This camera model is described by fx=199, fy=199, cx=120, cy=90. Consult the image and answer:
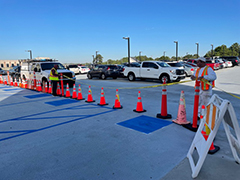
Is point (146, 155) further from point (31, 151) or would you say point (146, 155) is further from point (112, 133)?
point (31, 151)

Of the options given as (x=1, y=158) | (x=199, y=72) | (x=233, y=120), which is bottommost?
(x=1, y=158)

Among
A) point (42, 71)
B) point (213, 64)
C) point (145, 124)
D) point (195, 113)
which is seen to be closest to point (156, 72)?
point (42, 71)

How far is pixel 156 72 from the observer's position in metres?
16.6

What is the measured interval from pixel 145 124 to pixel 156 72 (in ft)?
37.7

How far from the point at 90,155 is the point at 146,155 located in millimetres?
1070

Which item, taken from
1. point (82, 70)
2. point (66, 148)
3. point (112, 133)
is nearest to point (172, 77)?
point (112, 133)

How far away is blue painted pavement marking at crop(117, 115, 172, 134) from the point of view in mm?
5262

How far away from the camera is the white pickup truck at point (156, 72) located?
15.8 meters

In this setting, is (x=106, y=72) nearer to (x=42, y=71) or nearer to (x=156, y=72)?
(x=156, y=72)

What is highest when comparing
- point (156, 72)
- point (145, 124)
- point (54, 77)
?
point (156, 72)

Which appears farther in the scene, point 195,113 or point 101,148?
point 195,113

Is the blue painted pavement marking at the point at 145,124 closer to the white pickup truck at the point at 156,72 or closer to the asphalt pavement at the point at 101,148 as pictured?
the asphalt pavement at the point at 101,148

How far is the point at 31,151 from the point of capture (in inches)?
161

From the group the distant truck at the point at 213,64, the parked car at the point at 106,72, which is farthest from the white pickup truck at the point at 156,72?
the distant truck at the point at 213,64
